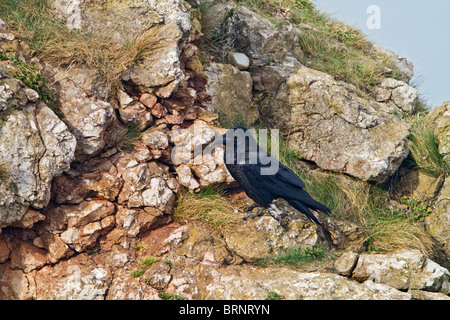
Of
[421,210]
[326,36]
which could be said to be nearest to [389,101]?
[326,36]

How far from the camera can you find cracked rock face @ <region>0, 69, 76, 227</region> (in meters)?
4.33

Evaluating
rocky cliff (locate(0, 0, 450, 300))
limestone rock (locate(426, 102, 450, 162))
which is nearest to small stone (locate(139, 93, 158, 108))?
rocky cliff (locate(0, 0, 450, 300))

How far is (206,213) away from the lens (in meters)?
5.33

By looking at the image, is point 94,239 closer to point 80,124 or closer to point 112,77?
→ point 80,124

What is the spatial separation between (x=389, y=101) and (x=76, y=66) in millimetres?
→ 6085

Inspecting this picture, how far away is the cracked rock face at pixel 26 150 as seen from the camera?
14.2 feet

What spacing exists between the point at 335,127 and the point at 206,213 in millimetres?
2792

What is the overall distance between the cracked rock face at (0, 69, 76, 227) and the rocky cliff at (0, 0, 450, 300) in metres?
0.02

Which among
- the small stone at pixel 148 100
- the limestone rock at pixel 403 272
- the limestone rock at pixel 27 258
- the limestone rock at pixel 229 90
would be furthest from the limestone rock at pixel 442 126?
the limestone rock at pixel 27 258

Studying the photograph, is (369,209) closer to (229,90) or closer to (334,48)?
(229,90)

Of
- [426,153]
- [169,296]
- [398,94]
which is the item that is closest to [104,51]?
[169,296]

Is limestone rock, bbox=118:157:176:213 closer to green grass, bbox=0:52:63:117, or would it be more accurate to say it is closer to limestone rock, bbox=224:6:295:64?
green grass, bbox=0:52:63:117

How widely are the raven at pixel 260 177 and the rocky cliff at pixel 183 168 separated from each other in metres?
0.35

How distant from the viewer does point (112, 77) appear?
5.49 metres
